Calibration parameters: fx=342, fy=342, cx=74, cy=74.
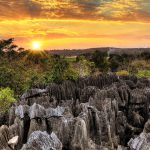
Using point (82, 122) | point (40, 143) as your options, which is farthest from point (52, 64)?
point (40, 143)

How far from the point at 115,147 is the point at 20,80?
3171 cm

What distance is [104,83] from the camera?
28.6 meters

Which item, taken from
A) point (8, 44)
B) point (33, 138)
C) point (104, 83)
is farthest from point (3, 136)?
point (8, 44)

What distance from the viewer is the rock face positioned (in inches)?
521

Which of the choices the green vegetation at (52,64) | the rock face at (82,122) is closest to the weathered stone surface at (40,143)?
the rock face at (82,122)

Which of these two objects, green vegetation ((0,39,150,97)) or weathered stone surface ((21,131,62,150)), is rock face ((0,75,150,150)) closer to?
weathered stone surface ((21,131,62,150))

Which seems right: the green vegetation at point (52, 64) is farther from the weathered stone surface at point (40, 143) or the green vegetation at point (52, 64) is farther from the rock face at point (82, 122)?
the weathered stone surface at point (40, 143)

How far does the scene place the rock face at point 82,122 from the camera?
1323 centimetres

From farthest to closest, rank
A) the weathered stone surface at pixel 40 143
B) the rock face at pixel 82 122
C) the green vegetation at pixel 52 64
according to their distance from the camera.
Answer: the green vegetation at pixel 52 64 → the rock face at pixel 82 122 → the weathered stone surface at pixel 40 143

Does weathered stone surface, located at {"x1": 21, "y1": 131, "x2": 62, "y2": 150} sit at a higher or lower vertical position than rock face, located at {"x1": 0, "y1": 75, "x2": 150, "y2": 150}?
higher

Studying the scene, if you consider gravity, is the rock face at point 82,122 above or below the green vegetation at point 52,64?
above

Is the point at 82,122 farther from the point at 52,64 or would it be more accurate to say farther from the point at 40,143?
the point at 52,64

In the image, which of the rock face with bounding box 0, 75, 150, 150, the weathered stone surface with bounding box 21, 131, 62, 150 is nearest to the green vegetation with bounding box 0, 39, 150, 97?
the rock face with bounding box 0, 75, 150, 150

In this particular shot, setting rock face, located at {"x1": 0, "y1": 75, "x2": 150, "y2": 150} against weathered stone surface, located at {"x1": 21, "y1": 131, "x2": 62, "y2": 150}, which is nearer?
weathered stone surface, located at {"x1": 21, "y1": 131, "x2": 62, "y2": 150}
